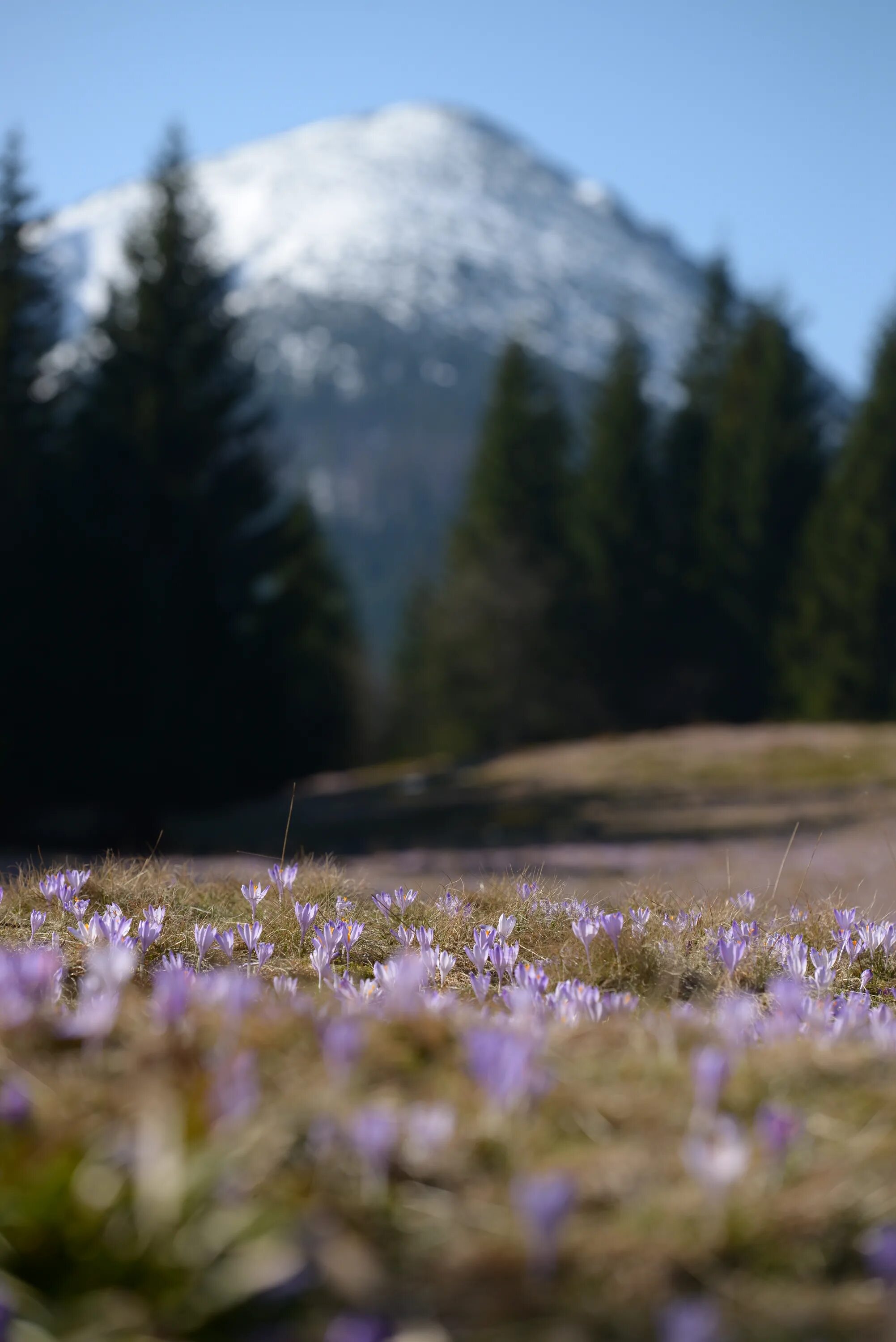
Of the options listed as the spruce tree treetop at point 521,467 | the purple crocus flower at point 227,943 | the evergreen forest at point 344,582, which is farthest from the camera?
the spruce tree treetop at point 521,467

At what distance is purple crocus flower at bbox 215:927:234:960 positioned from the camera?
98.3 inches

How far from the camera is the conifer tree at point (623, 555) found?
105ft

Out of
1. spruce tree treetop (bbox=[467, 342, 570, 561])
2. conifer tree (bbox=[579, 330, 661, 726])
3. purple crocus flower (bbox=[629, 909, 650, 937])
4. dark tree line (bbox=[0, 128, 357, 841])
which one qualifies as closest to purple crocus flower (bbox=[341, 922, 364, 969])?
purple crocus flower (bbox=[629, 909, 650, 937])

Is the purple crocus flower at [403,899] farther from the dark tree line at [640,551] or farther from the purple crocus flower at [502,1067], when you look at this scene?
the dark tree line at [640,551]

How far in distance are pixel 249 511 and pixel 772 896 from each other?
1804 centimetres

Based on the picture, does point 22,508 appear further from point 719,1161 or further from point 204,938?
point 719,1161

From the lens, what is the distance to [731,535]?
3166 cm

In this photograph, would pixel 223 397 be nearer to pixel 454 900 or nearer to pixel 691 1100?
pixel 454 900

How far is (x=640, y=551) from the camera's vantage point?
3192 cm

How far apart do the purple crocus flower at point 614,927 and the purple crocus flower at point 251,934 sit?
A: 81cm

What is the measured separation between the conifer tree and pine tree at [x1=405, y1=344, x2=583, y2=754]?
0.82m

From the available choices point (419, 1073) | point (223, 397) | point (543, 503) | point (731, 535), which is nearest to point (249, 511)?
point (223, 397)

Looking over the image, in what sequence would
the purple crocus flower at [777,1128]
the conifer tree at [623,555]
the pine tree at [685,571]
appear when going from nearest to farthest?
the purple crocus flower at [777,1128] < the pine tree at [685,571] < the conifer tree at [623,555]

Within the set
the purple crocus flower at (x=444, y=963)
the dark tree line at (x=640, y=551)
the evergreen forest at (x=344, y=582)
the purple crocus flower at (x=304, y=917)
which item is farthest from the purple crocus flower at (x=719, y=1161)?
the dark tree line at (x=640, y=551)
